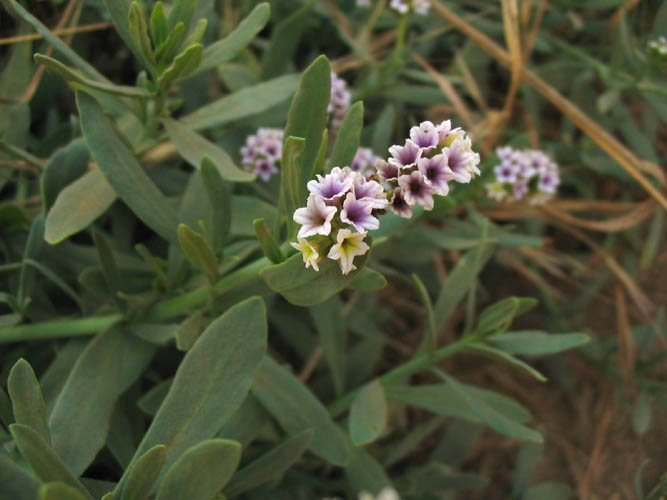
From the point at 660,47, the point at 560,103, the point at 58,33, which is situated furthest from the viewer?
the point at 560,103

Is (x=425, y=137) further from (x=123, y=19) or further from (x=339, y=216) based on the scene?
(x=123, y=19)

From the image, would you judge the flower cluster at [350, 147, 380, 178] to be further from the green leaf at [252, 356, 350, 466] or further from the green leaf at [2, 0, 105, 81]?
the green leaf at [2, 0, 105, 81]

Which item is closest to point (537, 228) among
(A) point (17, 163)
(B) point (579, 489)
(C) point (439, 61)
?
(C) point (439, 61)

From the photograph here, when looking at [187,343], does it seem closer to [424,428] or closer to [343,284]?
[343,284]

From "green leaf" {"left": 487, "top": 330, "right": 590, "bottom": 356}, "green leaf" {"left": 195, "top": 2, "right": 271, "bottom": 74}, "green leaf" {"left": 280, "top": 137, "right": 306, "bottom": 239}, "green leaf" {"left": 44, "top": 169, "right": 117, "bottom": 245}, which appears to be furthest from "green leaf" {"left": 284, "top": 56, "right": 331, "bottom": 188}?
"green leaf" {"left": 487, "top": 330, "right": 590, "bottom": 356}

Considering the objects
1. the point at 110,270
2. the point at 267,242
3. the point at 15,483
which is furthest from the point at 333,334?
the point at 15,483

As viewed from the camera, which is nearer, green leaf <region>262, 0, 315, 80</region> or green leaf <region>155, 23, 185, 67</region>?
green leaf <region>155, 23, 185, 67</region>
